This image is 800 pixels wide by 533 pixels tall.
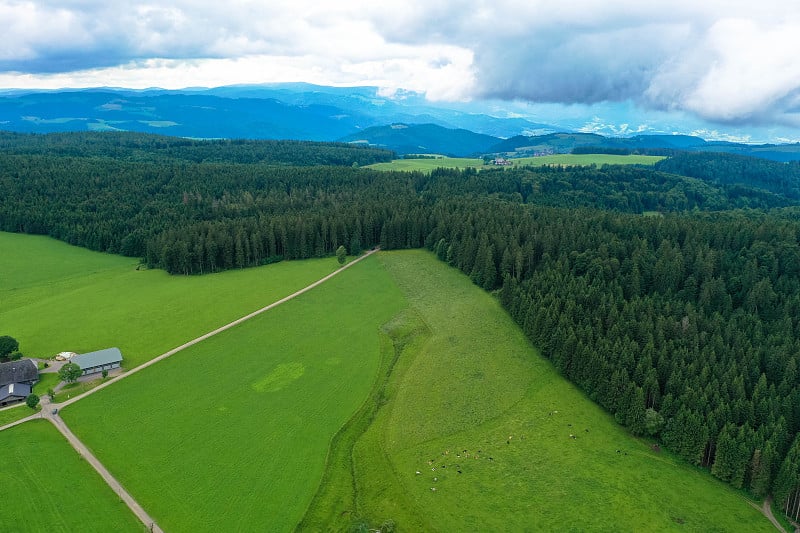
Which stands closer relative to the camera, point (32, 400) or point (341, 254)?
point (32, 400)

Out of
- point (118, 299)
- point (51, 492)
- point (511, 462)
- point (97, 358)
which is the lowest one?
point (511, 462)

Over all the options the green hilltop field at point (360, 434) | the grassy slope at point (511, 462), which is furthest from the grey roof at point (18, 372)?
the grassy slope at point (511, 462)

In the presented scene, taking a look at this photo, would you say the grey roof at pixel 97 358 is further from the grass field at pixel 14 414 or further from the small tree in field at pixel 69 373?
the grass field at pixel 14 414

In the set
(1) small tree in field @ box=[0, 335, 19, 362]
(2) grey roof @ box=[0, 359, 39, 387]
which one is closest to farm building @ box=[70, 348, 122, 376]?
(2) grey roof @ box=[0, 359, 39, 387]

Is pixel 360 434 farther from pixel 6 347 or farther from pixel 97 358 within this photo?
pixel 6 347

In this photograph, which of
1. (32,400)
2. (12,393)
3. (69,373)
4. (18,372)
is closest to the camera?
(32,400)

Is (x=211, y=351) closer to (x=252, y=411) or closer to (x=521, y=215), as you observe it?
(x=252, y=411)

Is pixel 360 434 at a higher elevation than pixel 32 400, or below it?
below

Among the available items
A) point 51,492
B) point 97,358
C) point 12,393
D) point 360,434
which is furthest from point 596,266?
point 12,393
